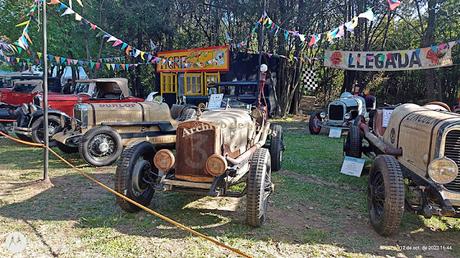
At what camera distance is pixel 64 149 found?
26.2 feet

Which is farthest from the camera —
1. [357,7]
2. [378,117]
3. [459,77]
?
[459,77]

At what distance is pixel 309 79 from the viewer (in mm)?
18297

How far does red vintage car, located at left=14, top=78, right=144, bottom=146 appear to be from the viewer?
8.41 m

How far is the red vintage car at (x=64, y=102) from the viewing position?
8414 mm

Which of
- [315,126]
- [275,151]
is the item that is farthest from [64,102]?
[315,126]

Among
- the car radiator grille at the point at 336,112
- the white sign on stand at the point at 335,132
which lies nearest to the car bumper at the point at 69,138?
the white sign on stand at the point at 335,132

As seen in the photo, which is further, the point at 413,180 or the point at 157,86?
the point at 157,86

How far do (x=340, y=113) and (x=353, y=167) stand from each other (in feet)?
16.4

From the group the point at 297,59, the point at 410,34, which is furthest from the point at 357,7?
the point at 410,34

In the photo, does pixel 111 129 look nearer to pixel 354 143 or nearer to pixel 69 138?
pixel 69 138

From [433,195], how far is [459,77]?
1537 centimetres

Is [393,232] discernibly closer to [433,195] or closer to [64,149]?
[433,195]

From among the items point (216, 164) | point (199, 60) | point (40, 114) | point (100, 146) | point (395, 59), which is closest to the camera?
point (216, 164)

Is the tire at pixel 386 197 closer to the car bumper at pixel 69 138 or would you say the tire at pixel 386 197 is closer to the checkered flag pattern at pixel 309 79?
the car bumper at pixel 69 138
